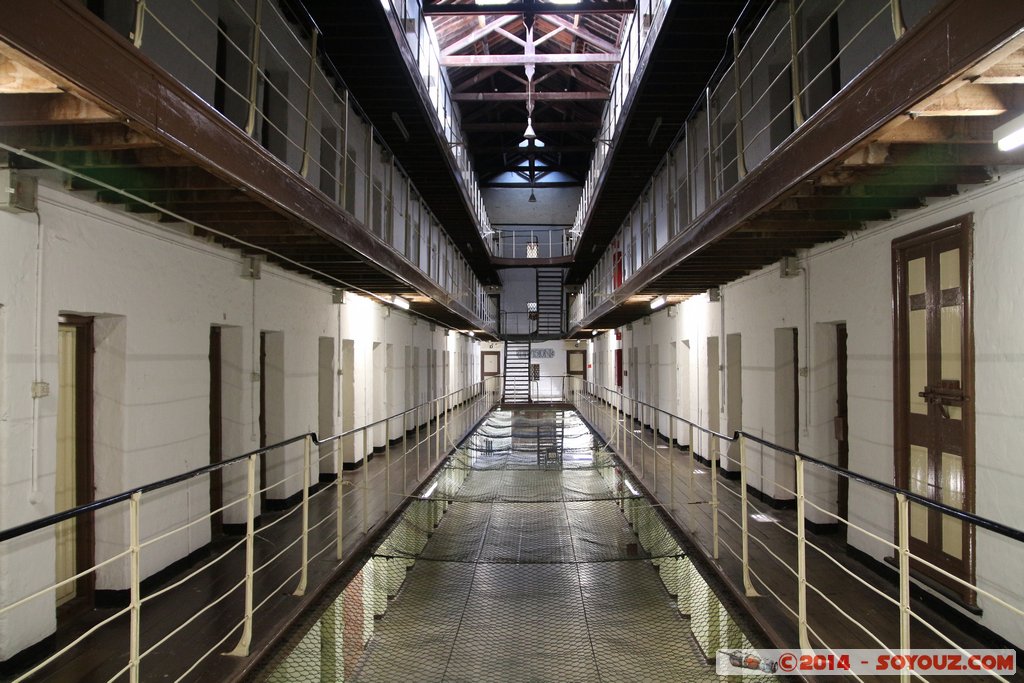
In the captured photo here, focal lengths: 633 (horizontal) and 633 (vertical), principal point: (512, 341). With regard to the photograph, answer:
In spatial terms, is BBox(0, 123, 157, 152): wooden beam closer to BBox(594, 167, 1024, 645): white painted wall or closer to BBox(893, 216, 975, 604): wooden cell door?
BBox(594, 167, 1024, 645): white painted wall

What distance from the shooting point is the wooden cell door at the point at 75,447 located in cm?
234

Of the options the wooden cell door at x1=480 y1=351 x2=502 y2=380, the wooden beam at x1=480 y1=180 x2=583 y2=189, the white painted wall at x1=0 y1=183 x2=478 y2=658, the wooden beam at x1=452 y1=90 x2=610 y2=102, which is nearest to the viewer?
the white painted wall at x1=0 y1=183 x2=478 y2=658

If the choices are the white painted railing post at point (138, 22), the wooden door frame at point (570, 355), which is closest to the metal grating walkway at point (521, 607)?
the white painted railing post at point (138, 22)

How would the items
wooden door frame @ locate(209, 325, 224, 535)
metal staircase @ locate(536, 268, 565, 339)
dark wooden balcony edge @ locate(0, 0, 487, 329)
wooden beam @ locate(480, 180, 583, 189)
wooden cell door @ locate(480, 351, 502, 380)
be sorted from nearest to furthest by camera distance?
dark wooden balcony edge @ locate(0, 0, 487, 329), wooden door frame @ locate(209, 325, 224, 535), wooden beam @ locate(480, 180, 583, 189), metal staircase @ locate(536, 268, 565, 339), wooden cell door @ locate(480, 351, 502, 380)

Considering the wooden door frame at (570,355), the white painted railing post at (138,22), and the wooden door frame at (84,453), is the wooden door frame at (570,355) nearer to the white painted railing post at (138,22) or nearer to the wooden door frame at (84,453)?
the wooden door frame at (84,453)

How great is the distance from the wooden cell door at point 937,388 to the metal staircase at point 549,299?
41.4 feet

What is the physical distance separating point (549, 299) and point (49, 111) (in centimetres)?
1409

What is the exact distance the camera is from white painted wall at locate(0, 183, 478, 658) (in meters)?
1.87

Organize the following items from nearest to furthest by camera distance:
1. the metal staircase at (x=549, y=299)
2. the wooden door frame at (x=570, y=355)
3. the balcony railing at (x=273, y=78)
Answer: the balcony railing at (x=273, y=78), the metal staircase at (x=549, y=299), the wooden door frame at (x=570, y=355)

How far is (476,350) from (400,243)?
1006cm

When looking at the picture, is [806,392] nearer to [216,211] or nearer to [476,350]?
[216,211]

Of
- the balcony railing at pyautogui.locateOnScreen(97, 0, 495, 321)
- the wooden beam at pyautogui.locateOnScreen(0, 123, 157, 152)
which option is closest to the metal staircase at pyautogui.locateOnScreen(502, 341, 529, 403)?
the balcony railing at pyautogui.locateOnScreen(97, 0, 495, 321)

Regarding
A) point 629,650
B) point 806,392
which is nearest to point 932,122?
point 629,650

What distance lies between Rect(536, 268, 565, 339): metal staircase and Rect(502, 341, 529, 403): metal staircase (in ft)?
3.13
